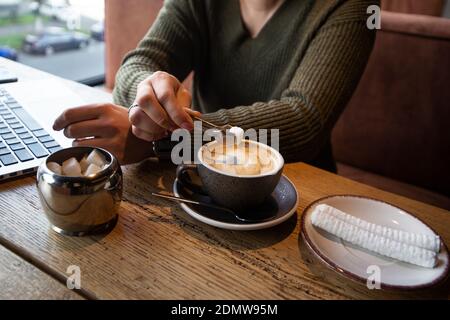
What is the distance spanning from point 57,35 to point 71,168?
8.43 feet

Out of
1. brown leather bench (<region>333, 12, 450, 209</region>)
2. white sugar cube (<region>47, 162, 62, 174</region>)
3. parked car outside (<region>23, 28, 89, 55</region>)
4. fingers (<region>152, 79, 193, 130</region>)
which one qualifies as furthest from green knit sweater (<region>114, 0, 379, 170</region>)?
parked car outside (<region>23, 28, 89, 55</region>)

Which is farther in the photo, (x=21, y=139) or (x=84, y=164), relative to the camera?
(x=21, y=139)

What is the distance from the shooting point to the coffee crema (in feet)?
2.08

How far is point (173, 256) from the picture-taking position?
57 centimetres

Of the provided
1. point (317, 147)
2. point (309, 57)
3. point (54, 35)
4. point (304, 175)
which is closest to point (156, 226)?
point (304, 175)

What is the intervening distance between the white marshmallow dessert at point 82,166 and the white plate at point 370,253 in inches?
11.9

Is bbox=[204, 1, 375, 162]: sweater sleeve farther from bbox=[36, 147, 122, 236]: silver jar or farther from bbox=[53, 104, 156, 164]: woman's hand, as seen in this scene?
bbox=[36, 147, 122, 236]: silver jar

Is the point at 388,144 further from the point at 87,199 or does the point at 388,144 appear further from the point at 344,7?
the point at 87,199

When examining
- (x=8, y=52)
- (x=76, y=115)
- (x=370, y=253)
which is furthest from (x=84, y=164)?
(x=8, y=52)

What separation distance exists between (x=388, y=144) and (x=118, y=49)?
5.10 feet

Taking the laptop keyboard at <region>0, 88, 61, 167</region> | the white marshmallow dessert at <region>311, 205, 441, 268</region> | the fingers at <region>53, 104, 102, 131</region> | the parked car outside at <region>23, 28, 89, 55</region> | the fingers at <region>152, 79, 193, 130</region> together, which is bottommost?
the parked car outside at <region>23, 28, 89, 55</region>

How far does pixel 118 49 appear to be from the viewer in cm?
246

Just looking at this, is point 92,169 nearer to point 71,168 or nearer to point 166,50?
point 71,168

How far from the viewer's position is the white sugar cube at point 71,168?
58cm
